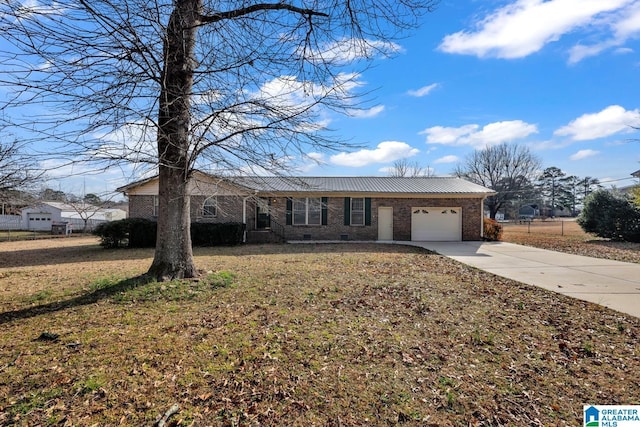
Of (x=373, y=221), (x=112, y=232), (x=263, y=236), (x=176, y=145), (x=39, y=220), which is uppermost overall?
(x=176, y=145)

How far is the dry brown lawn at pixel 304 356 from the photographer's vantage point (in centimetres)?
260

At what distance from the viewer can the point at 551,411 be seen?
8.65 feet

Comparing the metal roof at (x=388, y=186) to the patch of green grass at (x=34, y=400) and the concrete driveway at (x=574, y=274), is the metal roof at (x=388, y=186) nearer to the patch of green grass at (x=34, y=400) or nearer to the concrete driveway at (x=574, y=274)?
the concrete driveway at (x=574, y=274)

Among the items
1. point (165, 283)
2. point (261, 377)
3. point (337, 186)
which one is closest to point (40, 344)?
point (165, 283)

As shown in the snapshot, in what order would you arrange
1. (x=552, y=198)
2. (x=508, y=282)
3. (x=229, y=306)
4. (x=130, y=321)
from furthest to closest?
(x=552, y=198)
(x=508, y=282)
(x=229, y=306)
(x=130, y=321)

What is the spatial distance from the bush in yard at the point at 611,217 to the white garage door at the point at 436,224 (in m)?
7.25

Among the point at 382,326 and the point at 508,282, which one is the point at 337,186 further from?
the point at 382,326

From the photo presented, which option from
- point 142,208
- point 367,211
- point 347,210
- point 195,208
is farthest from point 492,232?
point 142,208

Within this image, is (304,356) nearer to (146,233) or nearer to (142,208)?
(146,233)

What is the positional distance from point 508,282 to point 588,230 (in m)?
15.2

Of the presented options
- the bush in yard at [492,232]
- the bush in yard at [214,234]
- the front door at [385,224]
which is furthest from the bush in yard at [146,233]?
the bush in yard at [492,232]

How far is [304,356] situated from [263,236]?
545 inches

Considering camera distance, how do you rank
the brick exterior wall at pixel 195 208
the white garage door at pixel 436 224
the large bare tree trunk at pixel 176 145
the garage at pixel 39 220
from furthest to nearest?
1. the garage at pixel 39 220
2. the white garage door at pixel 436 224
3. the brick exterior wall at pixel 195 208
4. the large bare tree trunk at pixel 176 145

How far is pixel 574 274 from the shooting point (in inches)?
317
